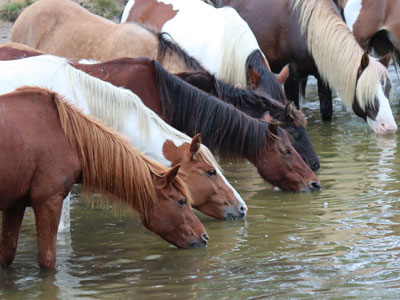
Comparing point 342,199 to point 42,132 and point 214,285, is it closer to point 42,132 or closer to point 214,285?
point 214,285

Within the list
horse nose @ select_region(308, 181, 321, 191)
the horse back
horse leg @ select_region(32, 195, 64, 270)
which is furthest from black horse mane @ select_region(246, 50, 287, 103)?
horse leg @ select_region(32, 195, 64, 270)

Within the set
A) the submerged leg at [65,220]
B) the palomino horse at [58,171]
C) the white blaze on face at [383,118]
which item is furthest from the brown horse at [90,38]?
the palomino horse at [58,171]

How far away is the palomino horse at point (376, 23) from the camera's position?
455 inches

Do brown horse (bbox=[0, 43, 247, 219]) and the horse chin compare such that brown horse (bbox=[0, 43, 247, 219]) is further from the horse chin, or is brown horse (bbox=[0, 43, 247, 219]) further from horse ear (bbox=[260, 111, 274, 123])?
the horse chin

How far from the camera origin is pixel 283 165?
7.04m

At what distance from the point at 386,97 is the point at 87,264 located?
19.2ft

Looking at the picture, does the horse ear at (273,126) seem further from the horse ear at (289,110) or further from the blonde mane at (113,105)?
the blonde mane at (113,105)

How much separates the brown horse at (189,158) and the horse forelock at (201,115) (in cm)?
11

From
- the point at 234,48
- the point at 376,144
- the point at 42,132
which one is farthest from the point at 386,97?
the point at 42,132

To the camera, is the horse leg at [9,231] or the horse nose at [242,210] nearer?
the horse leg at [9,231]

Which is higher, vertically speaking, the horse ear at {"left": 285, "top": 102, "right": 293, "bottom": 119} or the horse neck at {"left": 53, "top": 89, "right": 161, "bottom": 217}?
the horse neck at {"left": 53, "top": 89, "right": 161, "bottom": 217}

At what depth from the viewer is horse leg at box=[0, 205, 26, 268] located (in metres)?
4.99

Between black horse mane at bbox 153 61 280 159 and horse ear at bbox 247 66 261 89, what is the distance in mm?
1549

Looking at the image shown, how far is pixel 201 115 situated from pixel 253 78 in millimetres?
1789
